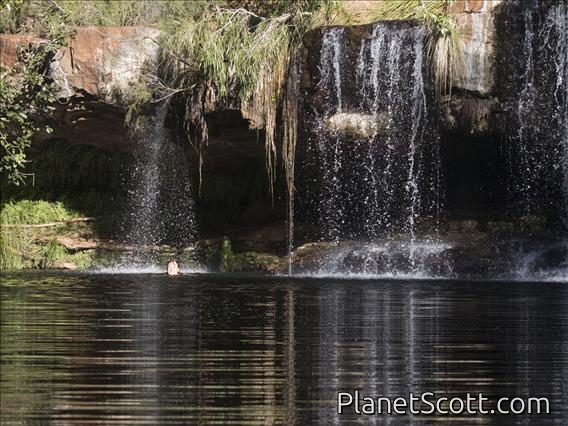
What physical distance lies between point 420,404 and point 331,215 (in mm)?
14502

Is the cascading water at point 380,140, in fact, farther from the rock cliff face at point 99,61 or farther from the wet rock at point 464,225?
the rock cliff face at point 99,61

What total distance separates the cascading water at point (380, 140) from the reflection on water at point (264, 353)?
17.8ft

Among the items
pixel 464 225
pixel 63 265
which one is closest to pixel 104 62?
pixel 63 265

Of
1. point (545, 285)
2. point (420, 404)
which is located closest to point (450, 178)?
Result: point (545, 285)

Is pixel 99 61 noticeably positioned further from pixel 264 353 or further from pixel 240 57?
pixel 264 353

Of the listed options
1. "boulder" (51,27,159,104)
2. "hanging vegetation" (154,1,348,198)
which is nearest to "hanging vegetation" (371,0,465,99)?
"hanging vegetation" (154,1,348,198)

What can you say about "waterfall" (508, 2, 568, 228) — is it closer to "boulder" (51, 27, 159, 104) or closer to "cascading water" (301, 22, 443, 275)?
"cascading water" (301, 22, 443, 275)

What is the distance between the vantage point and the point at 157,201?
77.7ft

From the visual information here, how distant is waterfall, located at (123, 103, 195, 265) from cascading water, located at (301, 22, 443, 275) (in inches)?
113

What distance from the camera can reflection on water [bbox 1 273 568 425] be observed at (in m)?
7.45

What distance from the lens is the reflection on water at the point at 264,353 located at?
7450 mm

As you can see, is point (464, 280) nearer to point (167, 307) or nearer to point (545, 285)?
point (545, 285)

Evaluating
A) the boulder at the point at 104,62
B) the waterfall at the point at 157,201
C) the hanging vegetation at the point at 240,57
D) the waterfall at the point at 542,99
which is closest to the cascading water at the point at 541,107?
the waterfall at the point at 542,99

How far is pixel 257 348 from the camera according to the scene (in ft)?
32.0
